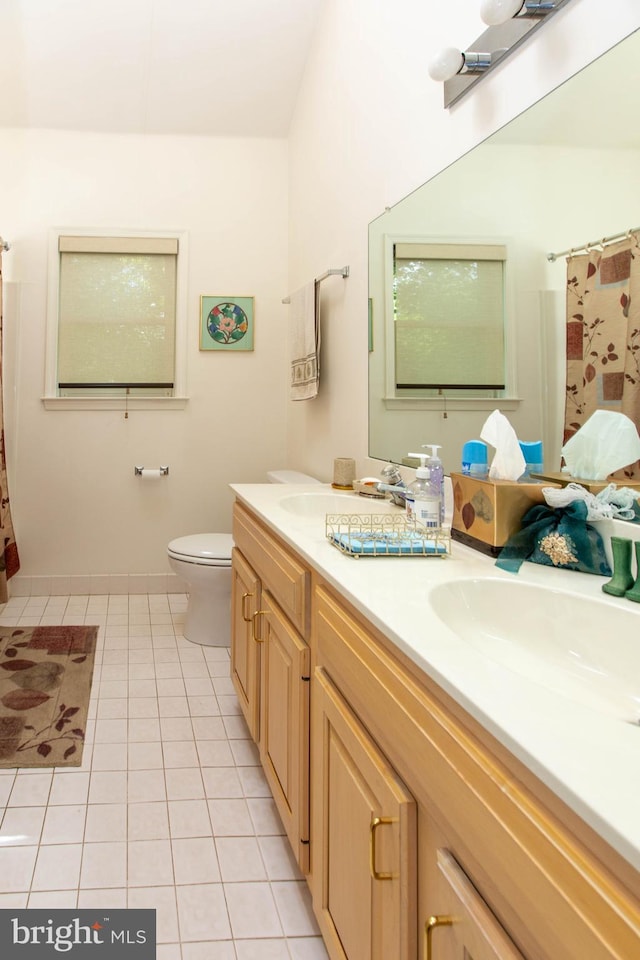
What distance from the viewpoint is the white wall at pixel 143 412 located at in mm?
3467

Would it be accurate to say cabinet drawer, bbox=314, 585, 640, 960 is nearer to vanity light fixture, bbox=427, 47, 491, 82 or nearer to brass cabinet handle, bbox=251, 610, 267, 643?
brass cabinet handle, bbox=251, 610, 267, 643

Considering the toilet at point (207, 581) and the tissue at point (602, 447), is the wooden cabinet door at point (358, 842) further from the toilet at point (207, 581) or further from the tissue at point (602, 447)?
the toilet at point (207, 581)

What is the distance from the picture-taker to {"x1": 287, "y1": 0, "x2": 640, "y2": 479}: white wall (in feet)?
4.06

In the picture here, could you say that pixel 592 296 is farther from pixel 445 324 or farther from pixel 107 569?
pixel 107 569

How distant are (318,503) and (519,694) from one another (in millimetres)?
1428

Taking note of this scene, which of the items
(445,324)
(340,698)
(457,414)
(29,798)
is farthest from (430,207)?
(29,798)

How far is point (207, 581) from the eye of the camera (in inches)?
111

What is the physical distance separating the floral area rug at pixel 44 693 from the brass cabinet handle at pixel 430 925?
4.99ft

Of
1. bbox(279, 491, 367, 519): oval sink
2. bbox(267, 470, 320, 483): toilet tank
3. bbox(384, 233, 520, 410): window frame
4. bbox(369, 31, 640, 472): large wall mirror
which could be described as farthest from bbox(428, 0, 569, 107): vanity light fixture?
bbox(267, 470, 320, 483): toilet tank

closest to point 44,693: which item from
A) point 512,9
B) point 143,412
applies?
point 143,412

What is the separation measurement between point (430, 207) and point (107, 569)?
2755 mm

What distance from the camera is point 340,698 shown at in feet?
3.30

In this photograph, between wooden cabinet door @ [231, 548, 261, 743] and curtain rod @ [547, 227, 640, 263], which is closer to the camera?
curtain rod @ [547, 227, 640, 263]

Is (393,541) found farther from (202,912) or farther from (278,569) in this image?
(202,912)
